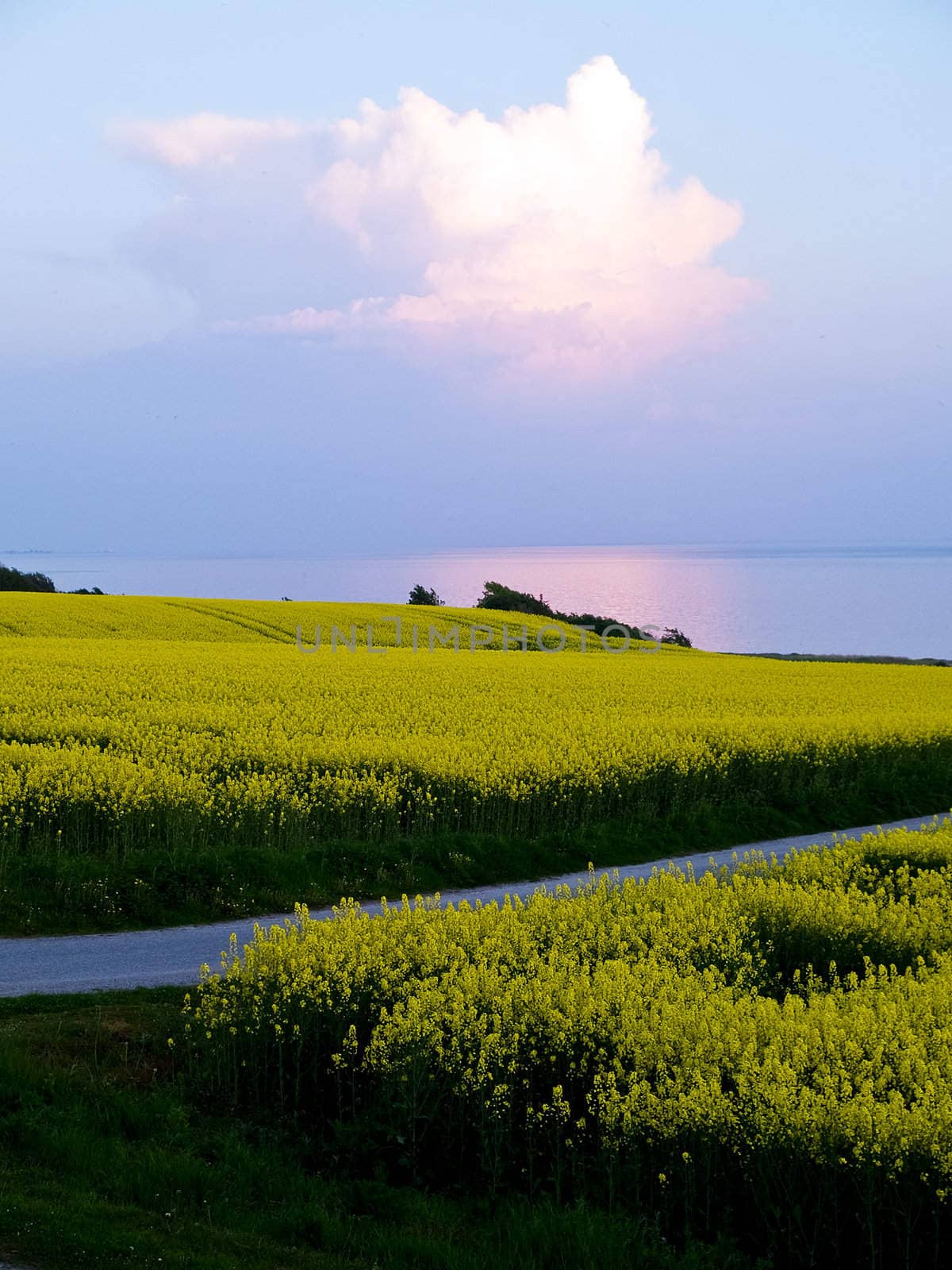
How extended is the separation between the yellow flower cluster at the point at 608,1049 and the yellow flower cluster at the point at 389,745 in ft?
19.9

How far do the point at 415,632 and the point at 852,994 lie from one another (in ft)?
145

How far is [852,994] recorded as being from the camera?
7957 mm

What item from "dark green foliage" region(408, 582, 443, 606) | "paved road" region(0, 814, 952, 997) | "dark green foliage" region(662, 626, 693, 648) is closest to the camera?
"paved road" region(0, 814, 952, 997)

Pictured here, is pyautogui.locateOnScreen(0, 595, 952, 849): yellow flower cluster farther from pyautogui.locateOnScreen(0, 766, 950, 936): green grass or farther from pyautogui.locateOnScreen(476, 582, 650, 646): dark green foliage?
pyautogui.locateOnScreen(476, 582, 650, 646): dark green foliage

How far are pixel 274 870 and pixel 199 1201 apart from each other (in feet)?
23.7

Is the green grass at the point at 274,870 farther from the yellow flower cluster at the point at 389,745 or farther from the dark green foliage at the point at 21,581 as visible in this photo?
the dark green foliage at the point at 21,581

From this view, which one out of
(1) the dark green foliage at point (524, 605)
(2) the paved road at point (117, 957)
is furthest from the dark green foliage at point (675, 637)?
(2) the paved road at point (117, 957)

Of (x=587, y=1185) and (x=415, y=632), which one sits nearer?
(x=587, y=1185)

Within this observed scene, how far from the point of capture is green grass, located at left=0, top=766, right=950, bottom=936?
12312 millimetres

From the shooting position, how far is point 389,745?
1866 cm

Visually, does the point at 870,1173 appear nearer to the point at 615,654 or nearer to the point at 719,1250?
the point at 719,1250

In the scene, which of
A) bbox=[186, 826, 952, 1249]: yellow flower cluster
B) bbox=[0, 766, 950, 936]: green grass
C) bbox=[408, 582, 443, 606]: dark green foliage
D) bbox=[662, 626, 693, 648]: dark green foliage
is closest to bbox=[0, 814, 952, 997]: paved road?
bbox=[0, 766, 950, 936]: green grass

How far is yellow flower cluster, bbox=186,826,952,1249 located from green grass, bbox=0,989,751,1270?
1.27 ft

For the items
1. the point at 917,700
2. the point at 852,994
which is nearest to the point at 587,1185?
the point at 852,994
